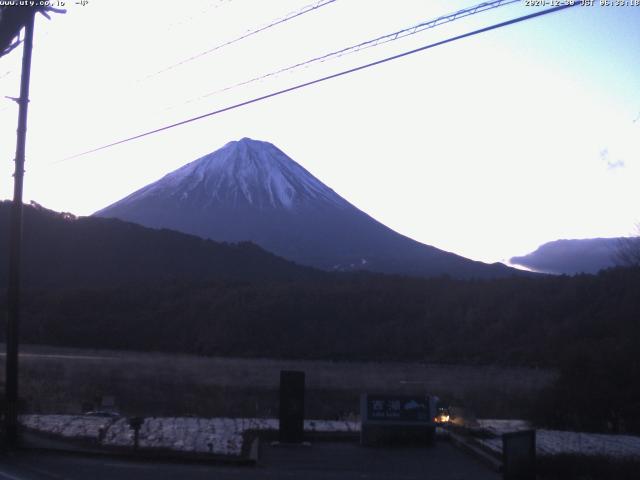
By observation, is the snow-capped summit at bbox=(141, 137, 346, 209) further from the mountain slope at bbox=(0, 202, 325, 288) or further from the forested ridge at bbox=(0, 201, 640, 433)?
the forested ridge at bbox=(0, 201, 640, 433)

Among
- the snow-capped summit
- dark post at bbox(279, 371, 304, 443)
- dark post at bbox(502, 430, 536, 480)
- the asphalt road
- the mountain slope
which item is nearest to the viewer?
dark post at bbox(502, 430, 536, 480)

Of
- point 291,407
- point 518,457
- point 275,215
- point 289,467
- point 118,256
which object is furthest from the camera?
point 275,215

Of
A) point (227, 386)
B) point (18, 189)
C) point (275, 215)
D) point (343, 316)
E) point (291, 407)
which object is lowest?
point (227, 386)

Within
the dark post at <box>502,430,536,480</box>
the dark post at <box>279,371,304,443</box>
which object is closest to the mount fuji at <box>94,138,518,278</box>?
the dark post at <box>279,371,304,443</box>

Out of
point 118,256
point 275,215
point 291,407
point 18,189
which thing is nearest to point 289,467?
point 291,407

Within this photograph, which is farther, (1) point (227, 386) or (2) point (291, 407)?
(1) point (227, 386)

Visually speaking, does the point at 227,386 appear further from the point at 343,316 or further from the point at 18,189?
the point at 343,316
